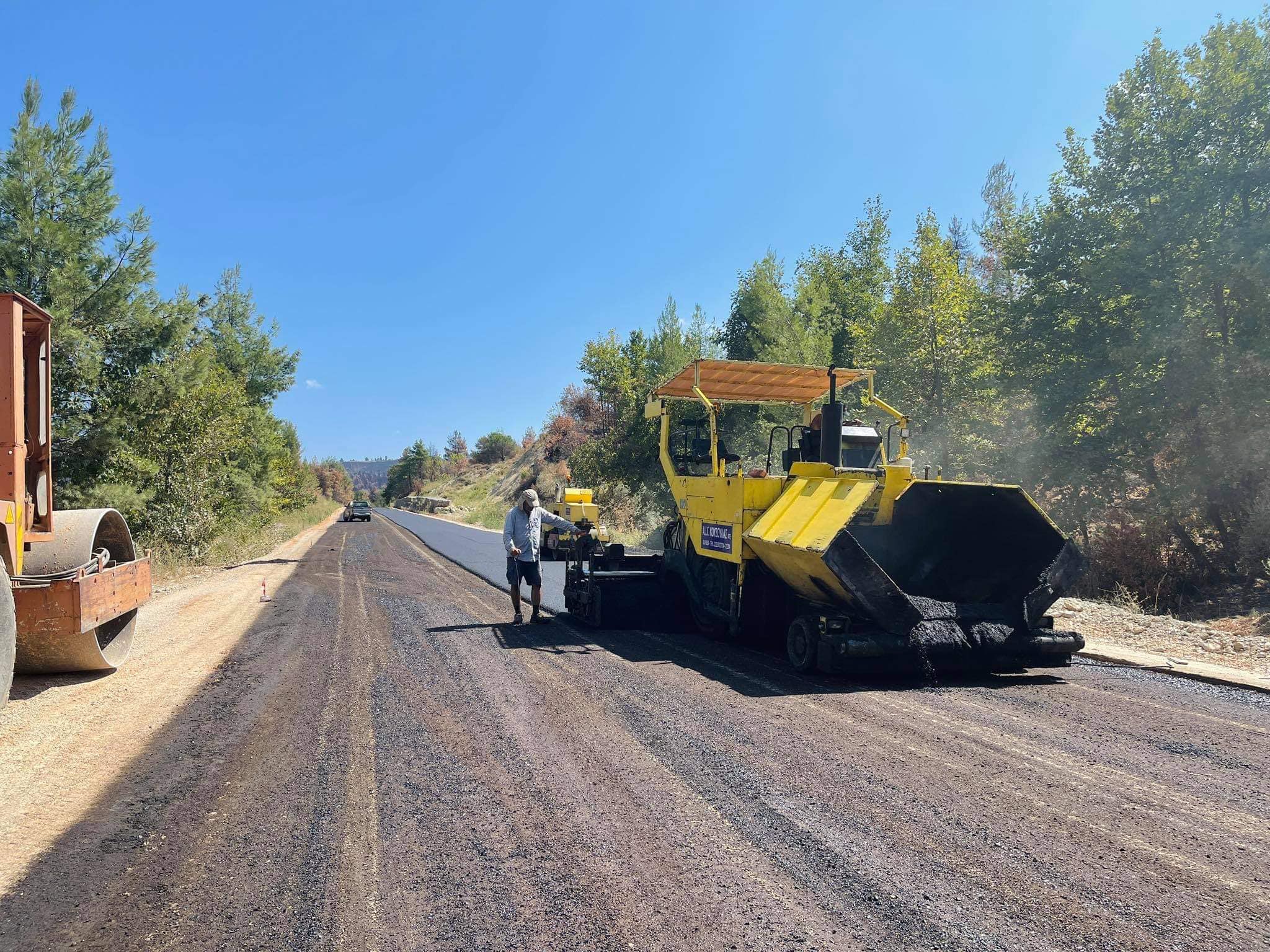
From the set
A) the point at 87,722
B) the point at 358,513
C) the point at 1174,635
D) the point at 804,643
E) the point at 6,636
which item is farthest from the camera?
the point at 358,513

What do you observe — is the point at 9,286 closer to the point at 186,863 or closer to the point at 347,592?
the point at 347,592

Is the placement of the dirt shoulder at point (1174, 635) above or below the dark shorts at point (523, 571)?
below

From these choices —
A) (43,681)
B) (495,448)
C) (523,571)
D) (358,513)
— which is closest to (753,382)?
(523,571)

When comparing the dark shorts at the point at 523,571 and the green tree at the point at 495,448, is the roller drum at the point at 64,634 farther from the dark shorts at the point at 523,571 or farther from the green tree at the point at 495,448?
the green tree at the point at 495,448

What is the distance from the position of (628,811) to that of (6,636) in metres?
4.01

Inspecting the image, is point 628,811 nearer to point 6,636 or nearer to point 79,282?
point 6,636

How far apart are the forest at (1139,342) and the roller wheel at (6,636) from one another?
10686 mm

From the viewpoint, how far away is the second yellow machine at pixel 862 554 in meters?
6.26

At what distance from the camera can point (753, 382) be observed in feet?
29.5

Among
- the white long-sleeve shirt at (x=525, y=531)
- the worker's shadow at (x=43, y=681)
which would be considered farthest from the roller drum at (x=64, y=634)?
the white long-sleeve shirt at (x=525, y=531)

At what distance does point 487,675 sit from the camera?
680 centimetres

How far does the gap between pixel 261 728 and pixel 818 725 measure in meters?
3.84

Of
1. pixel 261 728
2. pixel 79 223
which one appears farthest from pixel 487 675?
pixel 79 223

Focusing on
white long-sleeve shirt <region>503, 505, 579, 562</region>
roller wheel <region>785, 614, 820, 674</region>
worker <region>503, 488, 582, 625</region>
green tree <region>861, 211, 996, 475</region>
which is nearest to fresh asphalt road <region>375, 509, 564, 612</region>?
worker <region>503, 488, 582, 625</region>
